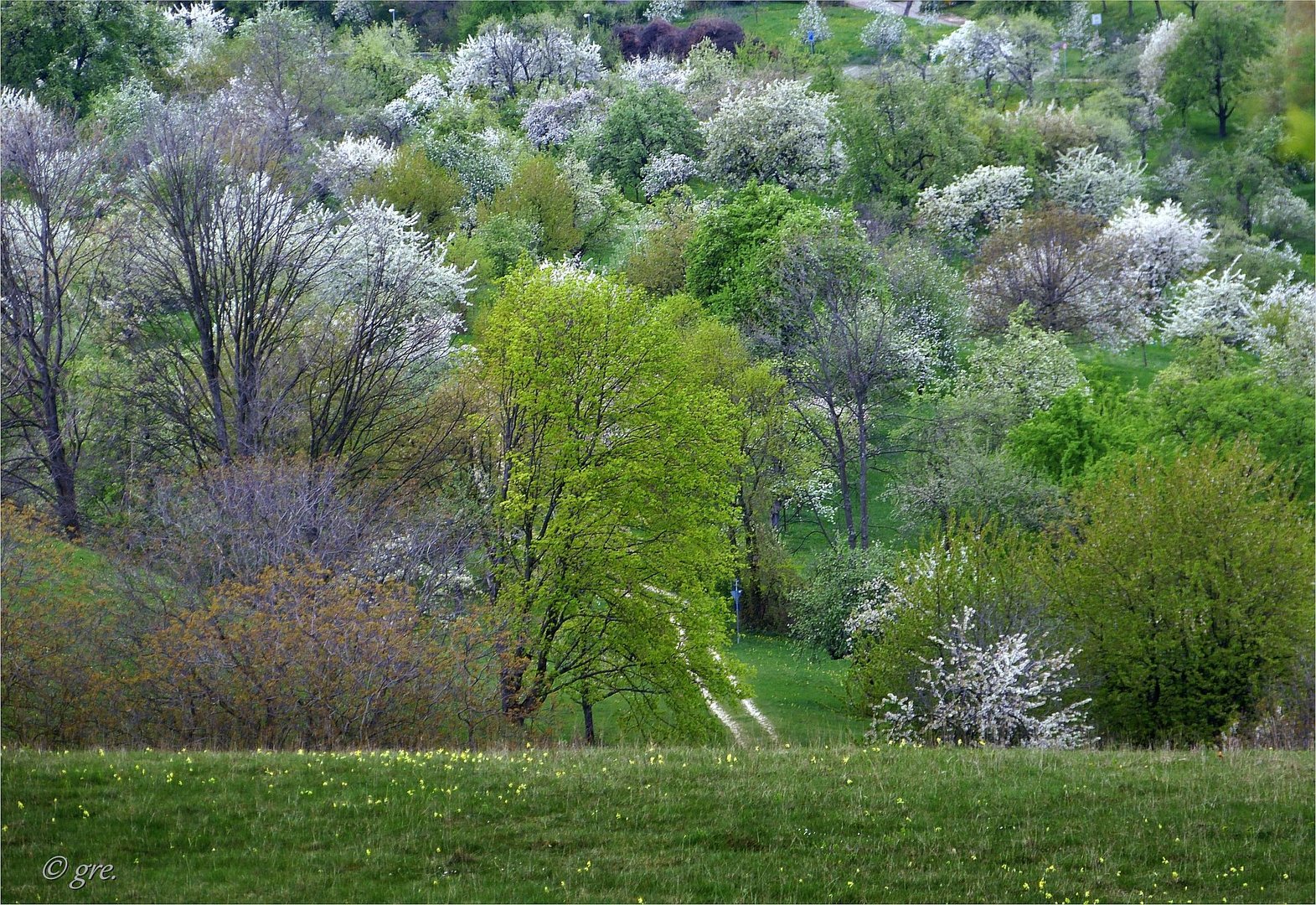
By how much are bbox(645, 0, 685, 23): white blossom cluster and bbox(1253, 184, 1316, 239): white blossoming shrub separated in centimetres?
5587

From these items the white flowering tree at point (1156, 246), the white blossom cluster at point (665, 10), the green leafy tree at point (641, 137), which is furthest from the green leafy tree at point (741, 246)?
the white blossom cluster at point (665, 10)

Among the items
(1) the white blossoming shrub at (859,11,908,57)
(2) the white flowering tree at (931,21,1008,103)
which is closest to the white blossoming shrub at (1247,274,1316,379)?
(2) the white flowering tree at (931,21,1008,103)

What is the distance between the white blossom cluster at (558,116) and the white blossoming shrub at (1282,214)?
41.8m

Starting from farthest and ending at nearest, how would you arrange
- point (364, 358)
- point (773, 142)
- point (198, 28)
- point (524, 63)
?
point (524, 63)
point (198, 28)
point (773, 142)
point (364, 358)

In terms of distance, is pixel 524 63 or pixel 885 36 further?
pixel 885 36

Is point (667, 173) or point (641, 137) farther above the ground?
point (641, 137)

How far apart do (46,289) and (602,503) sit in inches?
779

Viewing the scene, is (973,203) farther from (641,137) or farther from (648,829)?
(648,829)

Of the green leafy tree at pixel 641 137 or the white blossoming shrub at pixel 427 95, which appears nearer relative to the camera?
the green leafy tree at pixel 641 137

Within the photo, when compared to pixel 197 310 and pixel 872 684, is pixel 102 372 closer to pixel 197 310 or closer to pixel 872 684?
pixel 197 310

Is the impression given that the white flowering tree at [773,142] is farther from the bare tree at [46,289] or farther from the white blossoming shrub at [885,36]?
the white blossoming shrub at [885,36]

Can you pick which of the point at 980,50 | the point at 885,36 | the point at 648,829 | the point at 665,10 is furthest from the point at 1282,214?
the point at 648,829

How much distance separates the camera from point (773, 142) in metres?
76.4

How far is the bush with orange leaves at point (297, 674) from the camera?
20031 mm
